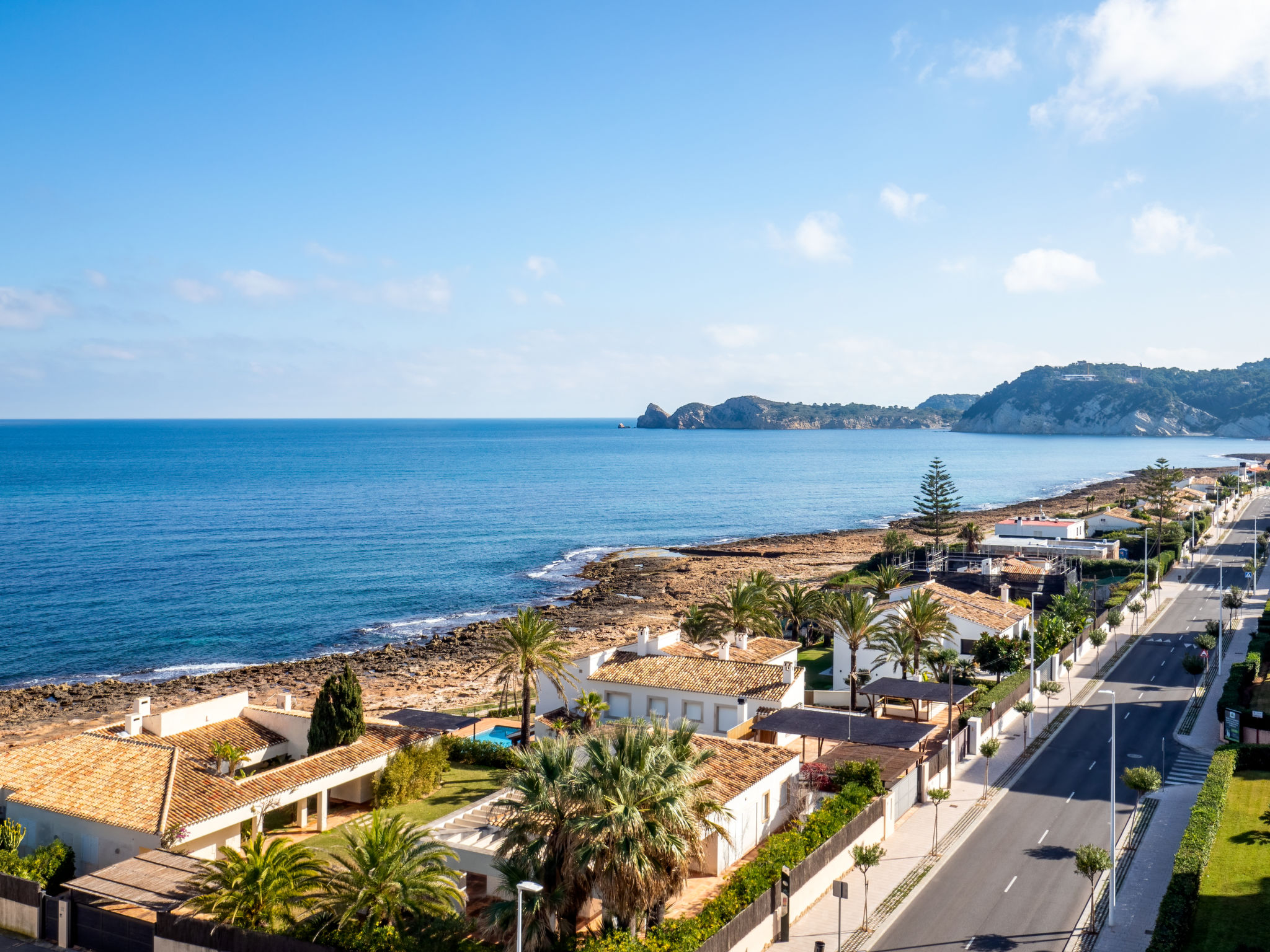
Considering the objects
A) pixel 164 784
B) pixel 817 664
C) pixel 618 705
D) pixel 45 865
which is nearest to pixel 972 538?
pixel 817 664

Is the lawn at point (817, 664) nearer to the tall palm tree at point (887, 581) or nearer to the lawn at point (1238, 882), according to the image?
the tall palm tree at point (887, 581)

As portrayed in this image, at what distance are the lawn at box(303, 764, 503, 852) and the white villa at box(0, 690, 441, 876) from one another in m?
1.23

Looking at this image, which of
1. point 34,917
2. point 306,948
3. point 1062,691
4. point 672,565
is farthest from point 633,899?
point 672,565

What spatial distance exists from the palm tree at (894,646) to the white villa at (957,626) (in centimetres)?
67

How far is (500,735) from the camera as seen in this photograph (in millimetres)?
37750

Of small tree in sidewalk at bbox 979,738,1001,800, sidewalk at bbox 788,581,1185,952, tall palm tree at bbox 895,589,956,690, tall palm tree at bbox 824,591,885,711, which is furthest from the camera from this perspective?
tall palm tree at bbox 824,591,885,711

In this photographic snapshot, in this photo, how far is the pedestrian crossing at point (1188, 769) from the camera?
3309cm

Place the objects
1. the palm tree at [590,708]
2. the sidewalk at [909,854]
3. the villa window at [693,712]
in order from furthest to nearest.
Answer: the villa window at [693,712]
the palm tree at [590,708]
the sidewalk at [909,854]

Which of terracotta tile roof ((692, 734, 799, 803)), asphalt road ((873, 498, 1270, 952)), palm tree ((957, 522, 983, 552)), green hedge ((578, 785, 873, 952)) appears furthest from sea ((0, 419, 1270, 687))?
asphalt road ((873, 498, 1270, 952))

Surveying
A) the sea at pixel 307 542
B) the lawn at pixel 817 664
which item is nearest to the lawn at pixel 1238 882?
the lawn at pixel 817 664

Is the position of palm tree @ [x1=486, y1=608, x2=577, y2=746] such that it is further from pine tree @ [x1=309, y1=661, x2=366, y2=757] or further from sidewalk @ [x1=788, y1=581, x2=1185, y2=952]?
sidewalk @ [x1=788, y1=581, x2=1185, y2=952]

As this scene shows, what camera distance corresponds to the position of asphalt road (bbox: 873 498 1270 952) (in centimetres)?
2241

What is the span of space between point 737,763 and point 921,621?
18.7 m

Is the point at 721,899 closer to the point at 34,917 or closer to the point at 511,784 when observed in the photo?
the point at 511,784
